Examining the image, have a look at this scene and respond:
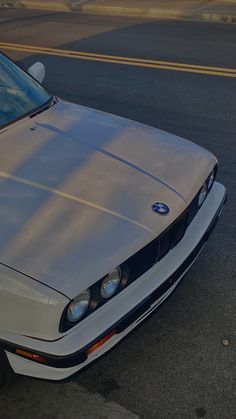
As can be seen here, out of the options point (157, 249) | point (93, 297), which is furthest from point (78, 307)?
point (157, 249)

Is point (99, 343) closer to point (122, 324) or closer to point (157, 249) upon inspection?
point (122, 324)

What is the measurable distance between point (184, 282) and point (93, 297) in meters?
1.28

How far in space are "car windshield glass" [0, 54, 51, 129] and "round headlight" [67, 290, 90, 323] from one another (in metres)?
1.44

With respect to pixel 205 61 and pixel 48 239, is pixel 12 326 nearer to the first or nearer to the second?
pixel 48 239

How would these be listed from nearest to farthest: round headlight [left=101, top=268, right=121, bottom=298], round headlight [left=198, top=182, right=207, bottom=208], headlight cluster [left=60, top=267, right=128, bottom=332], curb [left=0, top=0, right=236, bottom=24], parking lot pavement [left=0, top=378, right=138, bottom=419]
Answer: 1. headlight cluster [left=60, top=267, right=128, bottom=332]
2. round headlight [left=101, top=268, right=121, bottom=298]
3. parking lot pavement [left=0, top=378, right=138, bottom=419]
4. round headlight [left=198, top=182, right=207, bottom=208]
5. curb [left=0, top=0, right=236, bottom=24]

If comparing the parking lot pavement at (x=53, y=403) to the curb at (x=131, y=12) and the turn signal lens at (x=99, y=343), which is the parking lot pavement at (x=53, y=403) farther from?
the curb at (x=131, y=12)

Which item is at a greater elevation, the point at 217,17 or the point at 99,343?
the point at 99,343

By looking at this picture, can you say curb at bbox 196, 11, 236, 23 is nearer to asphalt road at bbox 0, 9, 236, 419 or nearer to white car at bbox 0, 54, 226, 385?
asphalt road at bbox 0, 9, 236, 419

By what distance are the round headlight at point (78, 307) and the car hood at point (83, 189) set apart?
0.08m

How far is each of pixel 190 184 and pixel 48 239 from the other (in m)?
0.95

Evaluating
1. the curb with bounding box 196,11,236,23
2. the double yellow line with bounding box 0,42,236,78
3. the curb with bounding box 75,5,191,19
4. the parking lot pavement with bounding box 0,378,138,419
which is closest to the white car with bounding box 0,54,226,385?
the parking lot pavement with bounding box 0,378,138,419

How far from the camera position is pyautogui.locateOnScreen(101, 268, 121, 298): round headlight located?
7.85 ft

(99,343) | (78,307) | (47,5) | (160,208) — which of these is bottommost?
(47,5)

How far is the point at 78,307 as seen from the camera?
232 centimetres
